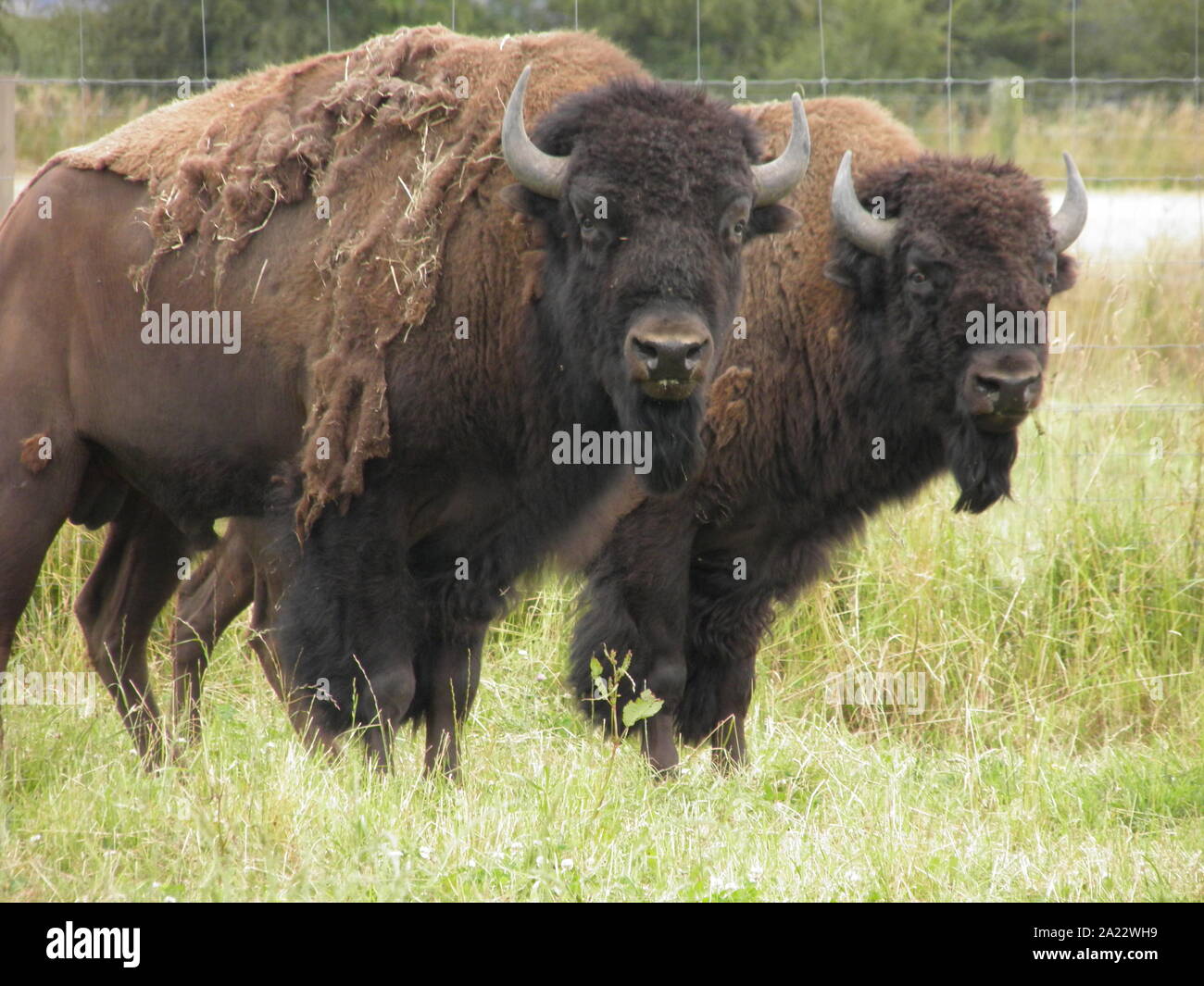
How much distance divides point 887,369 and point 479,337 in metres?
1.67

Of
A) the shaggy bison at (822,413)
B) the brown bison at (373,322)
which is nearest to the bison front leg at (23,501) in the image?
the brown bison at (373,322)

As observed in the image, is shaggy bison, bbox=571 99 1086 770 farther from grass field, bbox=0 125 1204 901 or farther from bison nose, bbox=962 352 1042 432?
grass field, bbox=0 125 1204 901

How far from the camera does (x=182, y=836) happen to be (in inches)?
137

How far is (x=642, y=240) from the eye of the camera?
423 centimetres

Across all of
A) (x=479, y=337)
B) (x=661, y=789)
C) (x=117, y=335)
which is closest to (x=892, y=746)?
(x=661, y=789)

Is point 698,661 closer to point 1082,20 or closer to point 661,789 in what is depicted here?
point 661,789

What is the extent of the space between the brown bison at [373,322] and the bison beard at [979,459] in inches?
45.0

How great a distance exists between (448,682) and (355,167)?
1.81m

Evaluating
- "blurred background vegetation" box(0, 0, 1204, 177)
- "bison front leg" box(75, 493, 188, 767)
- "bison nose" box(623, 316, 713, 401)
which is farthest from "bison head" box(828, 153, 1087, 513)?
"bison front leg" box(75, 493, 188, 767)

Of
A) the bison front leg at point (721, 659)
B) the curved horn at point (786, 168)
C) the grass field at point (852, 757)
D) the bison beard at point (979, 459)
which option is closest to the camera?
the grass field at point (852, 757)

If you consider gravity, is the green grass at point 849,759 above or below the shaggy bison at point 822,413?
below

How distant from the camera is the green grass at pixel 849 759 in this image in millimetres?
3523

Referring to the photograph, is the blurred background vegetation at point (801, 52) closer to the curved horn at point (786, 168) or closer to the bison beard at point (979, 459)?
the curved horn at point (786, 168)

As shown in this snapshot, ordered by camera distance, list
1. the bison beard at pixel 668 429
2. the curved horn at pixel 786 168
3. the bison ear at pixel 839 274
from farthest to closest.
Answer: the bison ear at pixel 839 274 < the curved horn at pixel 786 168 < the bison beard at pixel 668 429
